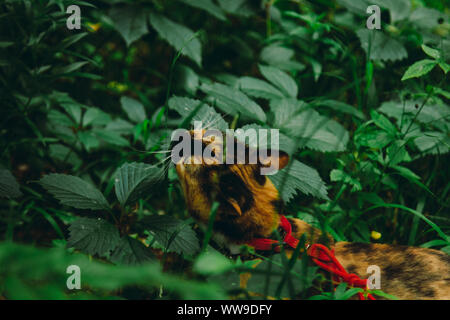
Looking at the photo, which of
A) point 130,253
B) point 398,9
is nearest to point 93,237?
point 130,253

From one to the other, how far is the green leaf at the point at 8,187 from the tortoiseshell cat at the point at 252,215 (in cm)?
56

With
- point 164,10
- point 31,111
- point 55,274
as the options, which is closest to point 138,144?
point 31,111

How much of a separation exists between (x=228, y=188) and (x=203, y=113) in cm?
39

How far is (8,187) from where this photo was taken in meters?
1.14

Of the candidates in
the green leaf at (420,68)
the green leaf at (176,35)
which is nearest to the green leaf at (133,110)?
the green leaf at (176,35)

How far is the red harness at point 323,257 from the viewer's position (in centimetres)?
100

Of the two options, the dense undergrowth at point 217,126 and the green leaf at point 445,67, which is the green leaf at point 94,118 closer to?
the dense undergrowth at point 217,126

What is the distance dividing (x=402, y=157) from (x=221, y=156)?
0.87 metres

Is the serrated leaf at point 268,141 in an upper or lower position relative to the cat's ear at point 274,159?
upper

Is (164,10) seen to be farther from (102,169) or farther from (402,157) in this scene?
(402,157)

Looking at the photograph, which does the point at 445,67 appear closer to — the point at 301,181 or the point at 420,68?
the point at 420,68

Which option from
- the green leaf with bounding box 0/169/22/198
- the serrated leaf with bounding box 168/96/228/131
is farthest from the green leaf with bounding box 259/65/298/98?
the green leaf with bounding box 0/169/22/198

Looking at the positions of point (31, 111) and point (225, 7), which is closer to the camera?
point (31, 111)

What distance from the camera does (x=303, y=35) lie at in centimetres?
218
